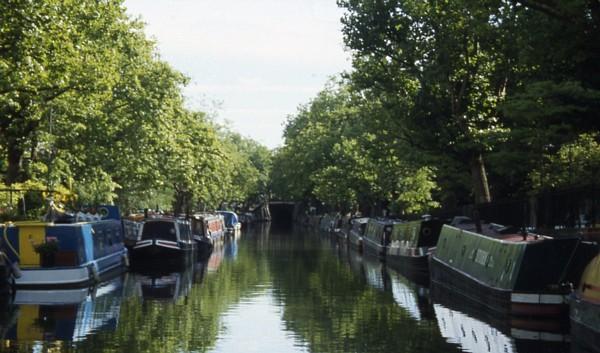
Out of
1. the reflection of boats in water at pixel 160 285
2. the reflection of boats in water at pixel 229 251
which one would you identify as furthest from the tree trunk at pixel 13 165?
the reflection of boats in water at pixel 229 251

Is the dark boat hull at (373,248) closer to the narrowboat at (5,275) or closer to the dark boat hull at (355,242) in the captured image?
the dark boat hull at (355,242)

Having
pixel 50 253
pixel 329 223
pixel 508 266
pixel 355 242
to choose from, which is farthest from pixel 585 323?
pixel 329 223

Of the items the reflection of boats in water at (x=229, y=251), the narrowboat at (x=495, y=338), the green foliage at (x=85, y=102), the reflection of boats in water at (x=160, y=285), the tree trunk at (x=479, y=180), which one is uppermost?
the green foliage at (x=85, y=102)

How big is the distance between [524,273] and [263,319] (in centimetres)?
761

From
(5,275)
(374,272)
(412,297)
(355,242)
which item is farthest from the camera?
(355,242)

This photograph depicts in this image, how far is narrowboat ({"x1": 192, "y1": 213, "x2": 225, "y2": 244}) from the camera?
248 ft

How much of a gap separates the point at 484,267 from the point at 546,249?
535 centimetres

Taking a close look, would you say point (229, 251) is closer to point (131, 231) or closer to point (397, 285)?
point (131, 231)

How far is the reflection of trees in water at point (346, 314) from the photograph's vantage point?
88.5 ft

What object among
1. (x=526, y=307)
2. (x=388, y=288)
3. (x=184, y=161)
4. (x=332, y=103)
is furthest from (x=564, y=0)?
(x=332, y=103)

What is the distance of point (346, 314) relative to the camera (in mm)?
34188

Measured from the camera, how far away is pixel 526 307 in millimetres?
29750

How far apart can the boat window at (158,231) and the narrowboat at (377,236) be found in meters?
13.3

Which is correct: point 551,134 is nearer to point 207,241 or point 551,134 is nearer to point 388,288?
point 388,288
